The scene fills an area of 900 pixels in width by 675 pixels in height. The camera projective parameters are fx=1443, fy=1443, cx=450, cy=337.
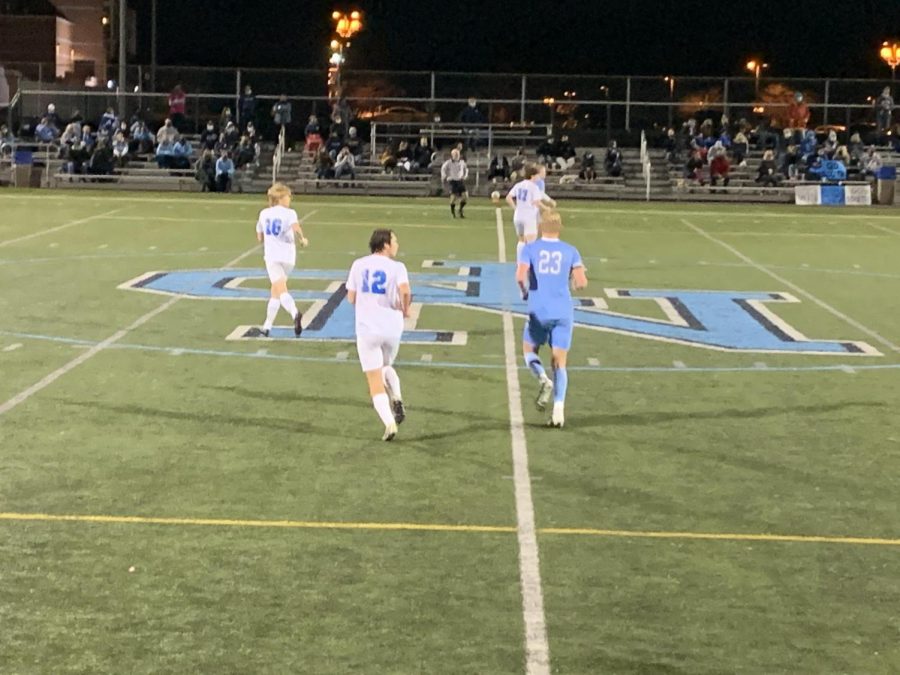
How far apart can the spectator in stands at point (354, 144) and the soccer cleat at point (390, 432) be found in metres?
32.1

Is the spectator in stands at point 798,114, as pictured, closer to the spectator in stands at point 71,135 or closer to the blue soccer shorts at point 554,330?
the spectator in stands at point 71,135

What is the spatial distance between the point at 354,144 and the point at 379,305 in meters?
32.8

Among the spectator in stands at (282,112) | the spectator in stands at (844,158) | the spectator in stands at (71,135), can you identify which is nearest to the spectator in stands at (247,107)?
the spectator in stands at (282,112)

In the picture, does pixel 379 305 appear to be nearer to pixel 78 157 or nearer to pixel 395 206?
pixel 395 206

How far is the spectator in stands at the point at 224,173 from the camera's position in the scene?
38469 millimetres

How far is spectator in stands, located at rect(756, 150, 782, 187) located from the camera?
4000 cm

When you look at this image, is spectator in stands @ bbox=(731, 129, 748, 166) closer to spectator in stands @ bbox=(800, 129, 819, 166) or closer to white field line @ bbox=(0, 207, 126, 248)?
spectator in stands @ bbox=(800, 129, 819, 166)

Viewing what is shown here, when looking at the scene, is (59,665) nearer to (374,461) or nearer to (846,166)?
(374,461)

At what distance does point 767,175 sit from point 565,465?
32623mm

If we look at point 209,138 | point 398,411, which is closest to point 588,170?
point 209,138

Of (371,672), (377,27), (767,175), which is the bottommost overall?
(371,672)

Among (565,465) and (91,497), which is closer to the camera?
(91,497)

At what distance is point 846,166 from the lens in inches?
1593

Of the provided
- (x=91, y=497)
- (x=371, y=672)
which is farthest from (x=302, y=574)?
(x=91, y=497)
